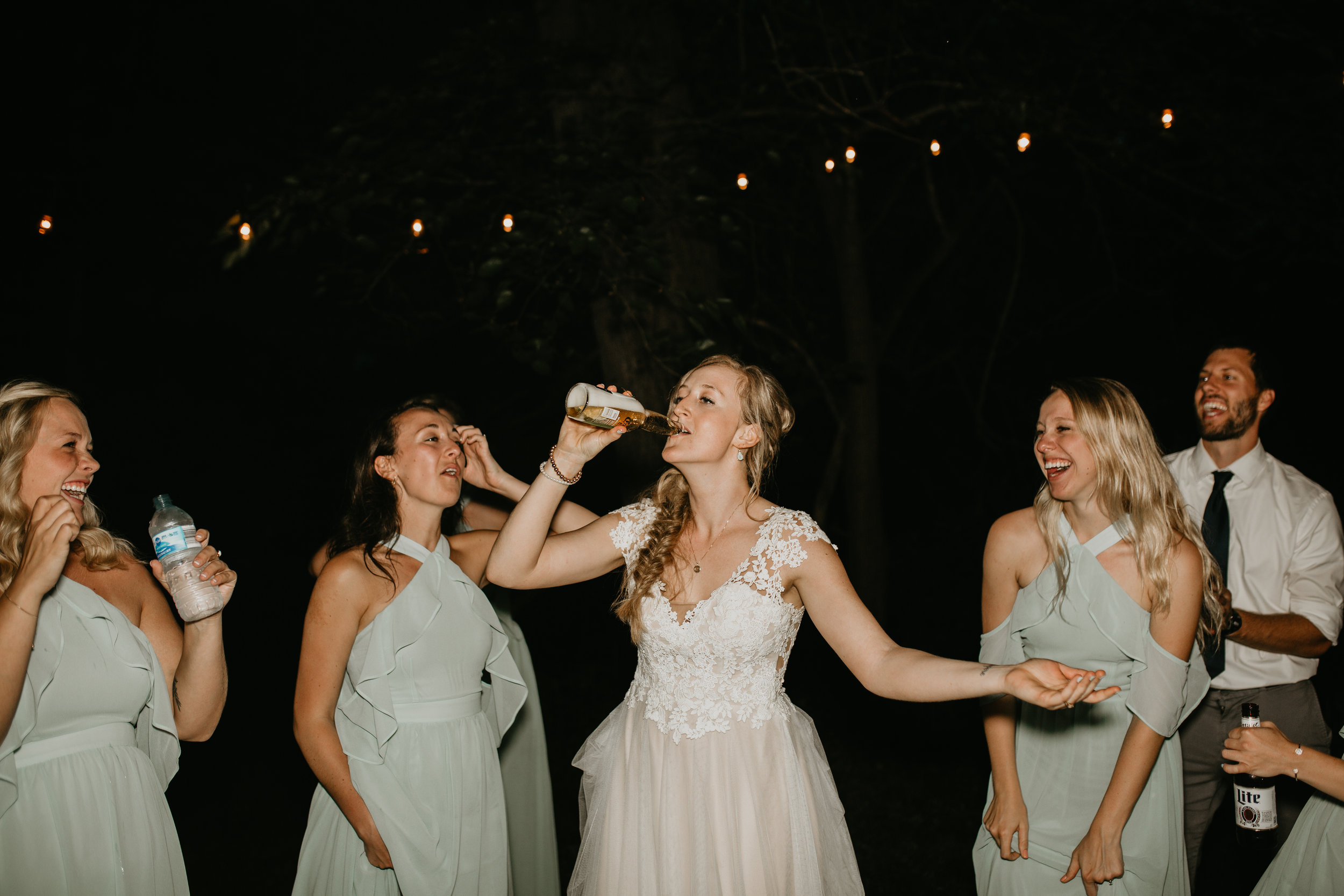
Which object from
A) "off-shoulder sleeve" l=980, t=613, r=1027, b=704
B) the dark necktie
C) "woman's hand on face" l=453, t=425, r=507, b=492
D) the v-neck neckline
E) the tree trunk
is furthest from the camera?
→ the tree trunk

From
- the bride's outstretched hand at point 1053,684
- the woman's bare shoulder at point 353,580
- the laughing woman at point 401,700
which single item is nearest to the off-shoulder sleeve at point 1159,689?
the bride's outstretched hand at point 1053,684

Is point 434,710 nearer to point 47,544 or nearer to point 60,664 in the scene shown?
point 60,664

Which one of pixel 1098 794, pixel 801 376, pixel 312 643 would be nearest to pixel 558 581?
pixel 312 643

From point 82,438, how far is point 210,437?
1155cm

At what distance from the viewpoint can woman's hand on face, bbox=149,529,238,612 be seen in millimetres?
2301

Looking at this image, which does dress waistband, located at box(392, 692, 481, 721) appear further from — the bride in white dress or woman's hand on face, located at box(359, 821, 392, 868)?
the bride in white dress

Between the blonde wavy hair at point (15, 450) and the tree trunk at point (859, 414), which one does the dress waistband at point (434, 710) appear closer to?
the blonde wavy hair at point (15, 450)

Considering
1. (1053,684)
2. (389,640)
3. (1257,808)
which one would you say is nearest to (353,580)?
(389,640)

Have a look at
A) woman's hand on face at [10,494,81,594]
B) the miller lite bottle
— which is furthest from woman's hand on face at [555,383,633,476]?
the miller lite bottle

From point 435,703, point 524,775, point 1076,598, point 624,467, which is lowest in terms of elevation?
point 524,775

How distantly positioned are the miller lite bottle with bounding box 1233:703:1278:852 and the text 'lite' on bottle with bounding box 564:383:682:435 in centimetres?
185

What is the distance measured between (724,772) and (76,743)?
5.37 feet

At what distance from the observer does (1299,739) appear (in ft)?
11.0

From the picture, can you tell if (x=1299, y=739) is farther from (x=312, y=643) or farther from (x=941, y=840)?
(x=312, y=643)
